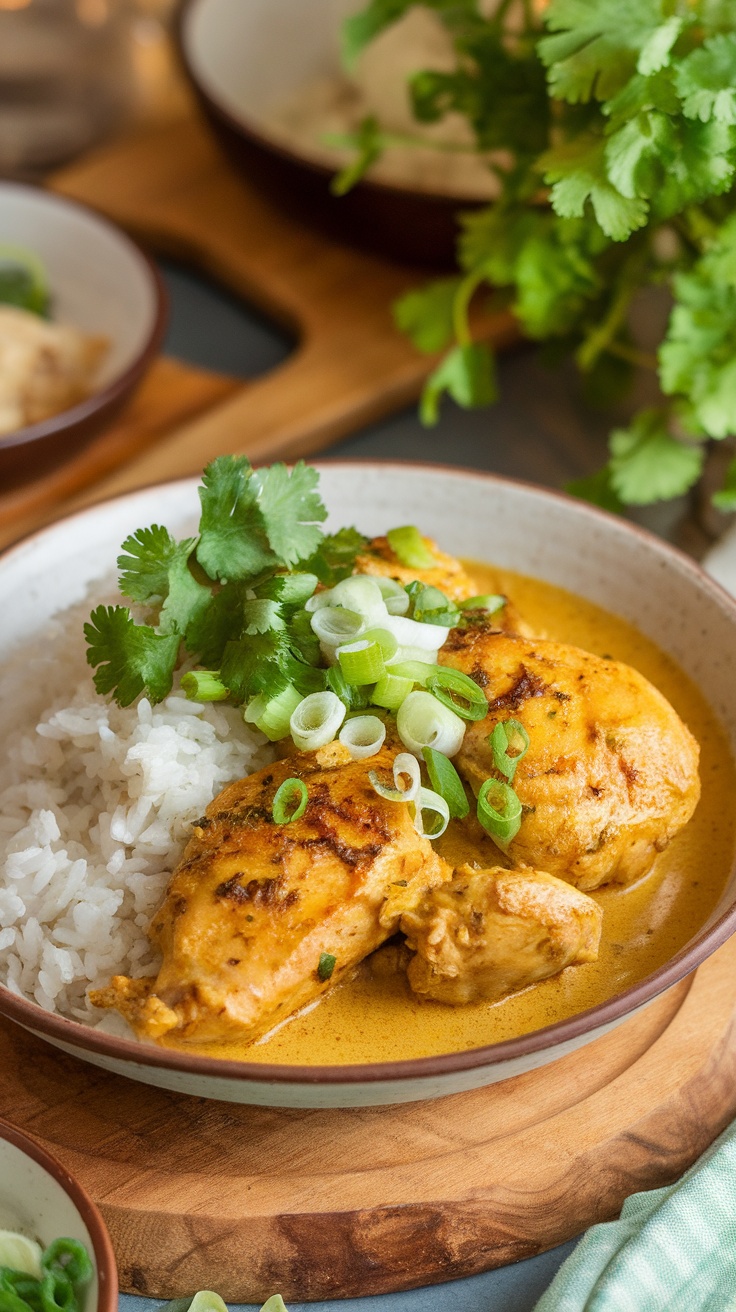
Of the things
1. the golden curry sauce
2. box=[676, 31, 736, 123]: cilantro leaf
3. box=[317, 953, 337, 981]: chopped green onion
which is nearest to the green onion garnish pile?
the golden curry sauce

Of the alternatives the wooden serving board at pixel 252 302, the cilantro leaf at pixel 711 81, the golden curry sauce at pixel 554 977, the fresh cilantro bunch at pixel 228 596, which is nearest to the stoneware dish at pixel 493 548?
the golden curry sauce at pixel 554 977

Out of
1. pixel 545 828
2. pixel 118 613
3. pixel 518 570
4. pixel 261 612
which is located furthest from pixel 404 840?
pixel 518 570

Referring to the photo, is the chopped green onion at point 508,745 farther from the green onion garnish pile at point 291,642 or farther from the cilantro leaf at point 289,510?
the cilantro leaf at point 289,510

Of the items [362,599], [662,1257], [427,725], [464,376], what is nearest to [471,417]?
[464,376]

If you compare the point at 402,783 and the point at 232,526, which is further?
the point at 232,526

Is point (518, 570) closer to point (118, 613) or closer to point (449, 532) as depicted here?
point (449, 532)

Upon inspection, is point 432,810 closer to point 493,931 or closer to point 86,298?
point 493,931
